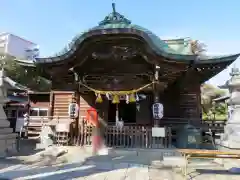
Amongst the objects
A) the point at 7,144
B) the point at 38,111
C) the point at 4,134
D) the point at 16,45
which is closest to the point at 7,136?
the point at 4,134

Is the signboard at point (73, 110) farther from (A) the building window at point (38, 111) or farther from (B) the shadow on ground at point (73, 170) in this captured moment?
(A) the building window at point (38, 111)

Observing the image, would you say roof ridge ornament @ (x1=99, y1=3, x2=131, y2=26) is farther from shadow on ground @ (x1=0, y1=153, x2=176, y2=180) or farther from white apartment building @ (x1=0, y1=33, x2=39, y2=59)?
white apartment building @ (x1=0, y1=33, x2=39, y2=59)

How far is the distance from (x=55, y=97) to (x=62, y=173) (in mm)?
7475

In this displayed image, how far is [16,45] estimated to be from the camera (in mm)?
36094

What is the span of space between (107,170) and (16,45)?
37.7 m

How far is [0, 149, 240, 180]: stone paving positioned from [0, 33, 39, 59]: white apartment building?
30.6 m

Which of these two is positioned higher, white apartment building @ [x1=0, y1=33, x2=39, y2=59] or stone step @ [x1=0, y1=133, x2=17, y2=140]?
white apartment building @ [x1=0, y1=33, x2=39, y2=59]

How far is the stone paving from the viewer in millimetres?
5035

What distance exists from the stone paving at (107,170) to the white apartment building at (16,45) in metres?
30.6

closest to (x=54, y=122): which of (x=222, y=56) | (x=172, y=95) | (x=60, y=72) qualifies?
(x=60, y=72)

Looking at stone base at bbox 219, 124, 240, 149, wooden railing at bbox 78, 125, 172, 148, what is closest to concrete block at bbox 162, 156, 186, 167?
stone base at bbox 219, 124, 240, 149

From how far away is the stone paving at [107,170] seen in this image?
5.04 metres

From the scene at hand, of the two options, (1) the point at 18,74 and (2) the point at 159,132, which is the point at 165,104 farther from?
(1) the point at 18,74

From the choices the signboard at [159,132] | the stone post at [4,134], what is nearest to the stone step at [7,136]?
the stone post at [4,134]
